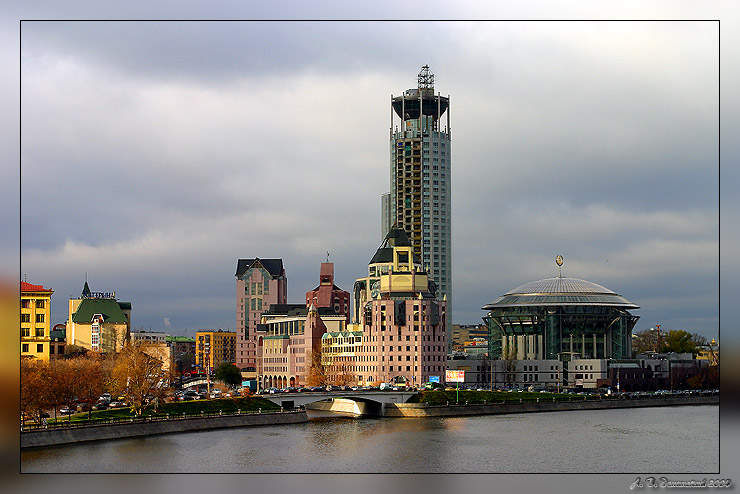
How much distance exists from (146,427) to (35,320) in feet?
76.9

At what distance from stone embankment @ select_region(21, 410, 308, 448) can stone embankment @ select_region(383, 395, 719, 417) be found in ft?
54.0

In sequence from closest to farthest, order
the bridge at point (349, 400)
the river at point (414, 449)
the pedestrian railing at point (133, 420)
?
the river at point (414, 449) → the pedestrian railing at point (133, 420) → the bridge at point (349, 400)

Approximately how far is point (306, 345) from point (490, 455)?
12145 centimetres

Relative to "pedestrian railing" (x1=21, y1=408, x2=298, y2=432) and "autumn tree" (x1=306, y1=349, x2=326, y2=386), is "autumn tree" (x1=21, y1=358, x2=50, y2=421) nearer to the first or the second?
"pedestrian railing" (x1=21, y1=408, x2=298, y2=432)

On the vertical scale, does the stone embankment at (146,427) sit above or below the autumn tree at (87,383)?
below

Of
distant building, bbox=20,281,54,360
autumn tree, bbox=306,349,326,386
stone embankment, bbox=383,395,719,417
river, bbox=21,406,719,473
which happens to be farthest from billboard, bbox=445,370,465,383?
distant building, bbox=20,281,54,360

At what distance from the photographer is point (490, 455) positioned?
78438 millimetres

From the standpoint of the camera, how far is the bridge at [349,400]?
127m

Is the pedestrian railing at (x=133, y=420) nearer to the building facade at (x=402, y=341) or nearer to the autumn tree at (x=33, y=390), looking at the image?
the autumn tree at (x=33, y=390)

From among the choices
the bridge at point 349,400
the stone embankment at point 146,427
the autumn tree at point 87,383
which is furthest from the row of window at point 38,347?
the bridge at point 349,400

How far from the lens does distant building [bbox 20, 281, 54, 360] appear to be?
348 feet

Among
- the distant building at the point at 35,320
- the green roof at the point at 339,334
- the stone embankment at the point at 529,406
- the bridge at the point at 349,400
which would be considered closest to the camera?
the distant building at the point at 35,320

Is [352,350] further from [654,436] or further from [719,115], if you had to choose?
[719,115]

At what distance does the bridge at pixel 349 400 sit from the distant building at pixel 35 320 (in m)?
26.4
